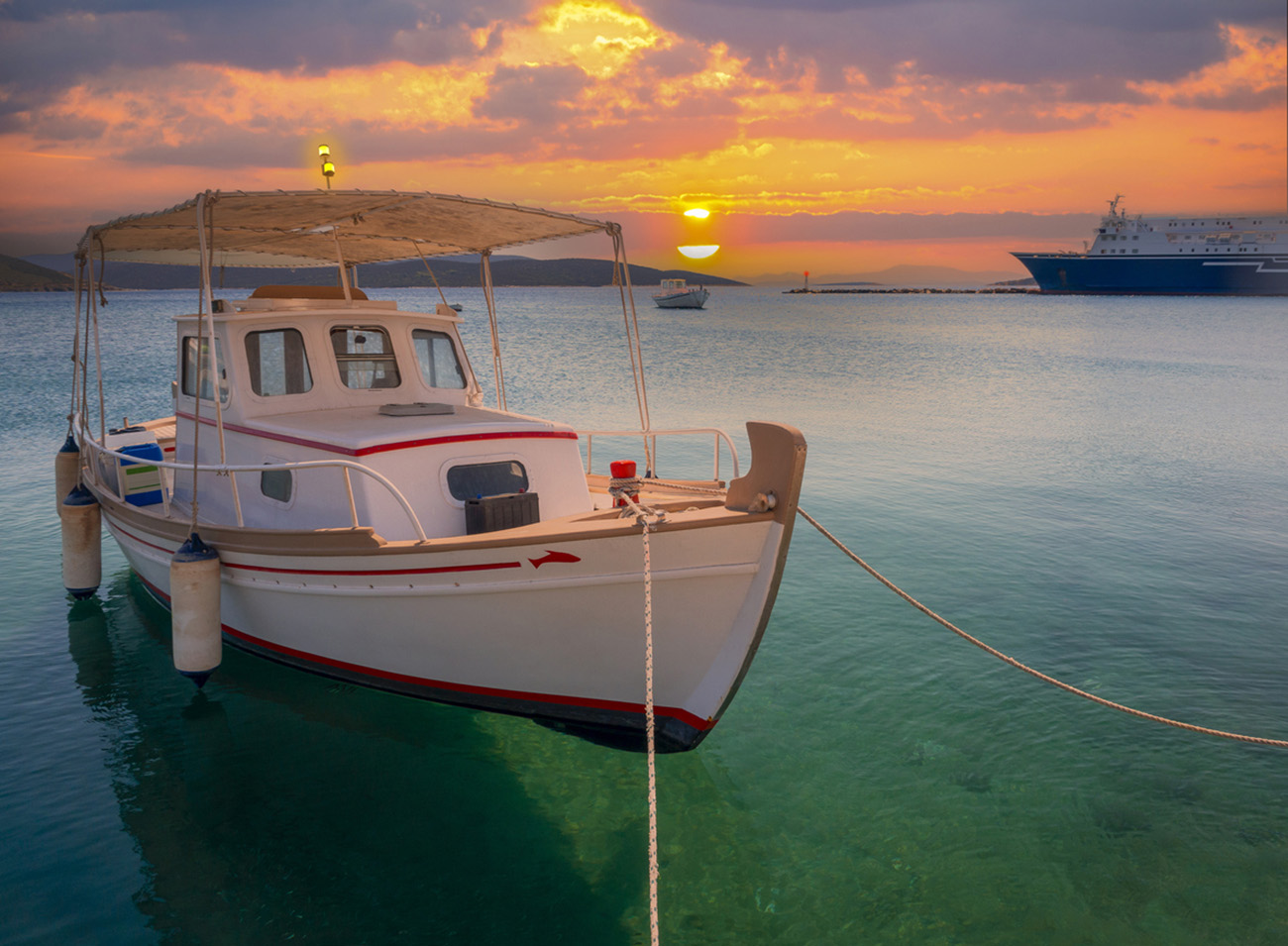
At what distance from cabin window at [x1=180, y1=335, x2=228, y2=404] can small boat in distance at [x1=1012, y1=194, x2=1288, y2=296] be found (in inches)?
4880

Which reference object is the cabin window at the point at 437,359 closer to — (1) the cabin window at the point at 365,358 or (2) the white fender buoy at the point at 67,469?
(1) the cabin window at the point at 365,358

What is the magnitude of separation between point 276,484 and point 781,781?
5.03 meters

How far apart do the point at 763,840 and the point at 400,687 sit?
A: 9.73ft

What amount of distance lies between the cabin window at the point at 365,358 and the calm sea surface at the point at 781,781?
301 centimetres

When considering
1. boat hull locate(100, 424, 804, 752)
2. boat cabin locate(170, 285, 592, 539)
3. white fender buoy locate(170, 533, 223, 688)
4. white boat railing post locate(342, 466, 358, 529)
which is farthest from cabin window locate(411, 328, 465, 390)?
white fender buoy locate(170, 533, 223, 688)

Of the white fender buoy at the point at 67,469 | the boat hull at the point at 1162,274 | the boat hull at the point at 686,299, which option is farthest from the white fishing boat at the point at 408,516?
the boat hull at the point at 1162,274

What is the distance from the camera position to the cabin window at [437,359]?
8.35 meters

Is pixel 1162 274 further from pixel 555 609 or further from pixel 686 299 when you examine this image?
pixel 555 609

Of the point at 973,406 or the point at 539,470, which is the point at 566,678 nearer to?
the point at 539,470

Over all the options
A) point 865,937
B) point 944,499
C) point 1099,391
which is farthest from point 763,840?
point 1099,391

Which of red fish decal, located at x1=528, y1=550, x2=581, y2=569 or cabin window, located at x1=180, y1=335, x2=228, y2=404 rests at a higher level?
cabin window, located at x1=180, y1=335, x2=228, y2=404

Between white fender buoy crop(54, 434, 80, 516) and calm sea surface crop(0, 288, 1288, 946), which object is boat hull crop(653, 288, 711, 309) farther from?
white fender buoy crop(54, 434, 80, 516)

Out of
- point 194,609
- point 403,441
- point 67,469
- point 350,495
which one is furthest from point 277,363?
point 67,469

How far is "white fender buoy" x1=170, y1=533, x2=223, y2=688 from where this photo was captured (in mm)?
6625
